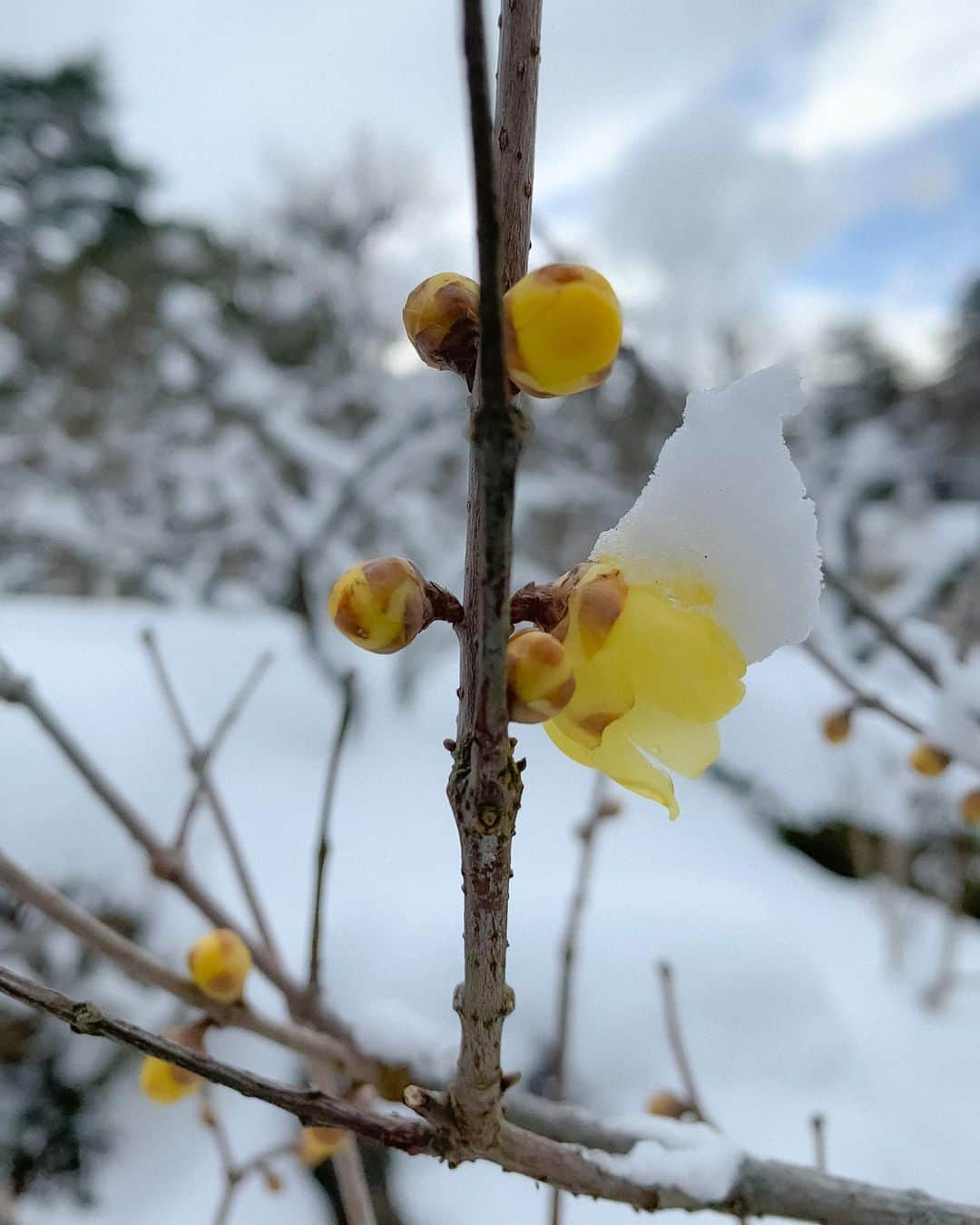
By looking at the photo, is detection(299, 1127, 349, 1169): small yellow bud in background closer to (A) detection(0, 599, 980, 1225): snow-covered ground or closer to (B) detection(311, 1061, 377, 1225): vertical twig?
(B) detection(311, 1061, 377, 1225): vertical twig

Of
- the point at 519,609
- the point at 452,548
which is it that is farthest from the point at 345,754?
the point at 519,609

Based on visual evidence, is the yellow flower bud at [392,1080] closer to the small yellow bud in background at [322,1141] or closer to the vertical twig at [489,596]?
the small yellow bud in background at [322,1141]

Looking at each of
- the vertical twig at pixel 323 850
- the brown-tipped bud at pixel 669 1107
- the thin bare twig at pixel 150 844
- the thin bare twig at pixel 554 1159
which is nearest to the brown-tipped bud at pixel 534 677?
the thin bare twig at pixel 554 1159

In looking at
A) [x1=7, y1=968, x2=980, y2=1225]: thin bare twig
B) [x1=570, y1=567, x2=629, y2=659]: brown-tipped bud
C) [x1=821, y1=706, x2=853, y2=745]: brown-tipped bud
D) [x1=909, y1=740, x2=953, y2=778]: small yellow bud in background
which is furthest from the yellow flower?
[x1=821, y1=706, x2=853, y2=745]: brown-tipped bud

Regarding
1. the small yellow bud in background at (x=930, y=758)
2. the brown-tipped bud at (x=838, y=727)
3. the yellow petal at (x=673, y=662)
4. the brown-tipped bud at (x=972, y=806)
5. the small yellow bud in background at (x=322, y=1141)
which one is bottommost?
the small yellow bud in background at (x=322, y=1141)

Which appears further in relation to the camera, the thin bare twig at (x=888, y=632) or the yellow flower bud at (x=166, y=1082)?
the thin bare twig at (x=888, y=632)

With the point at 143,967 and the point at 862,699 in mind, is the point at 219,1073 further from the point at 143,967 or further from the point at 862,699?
the point at 862,699

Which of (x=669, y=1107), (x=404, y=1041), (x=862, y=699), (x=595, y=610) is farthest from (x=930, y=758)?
(x=595, y=610)
